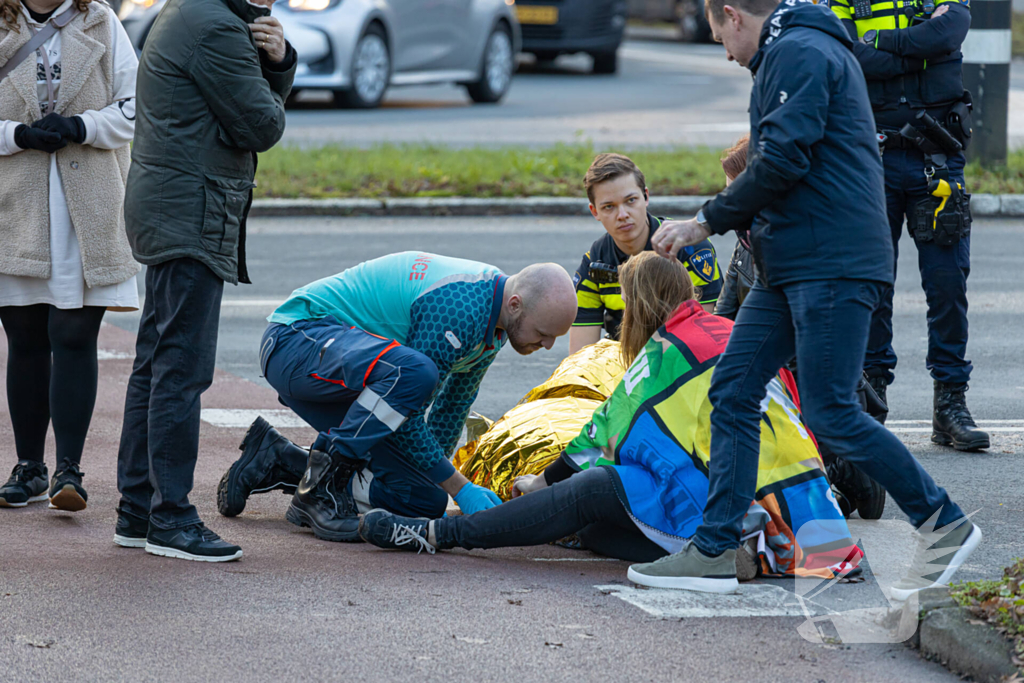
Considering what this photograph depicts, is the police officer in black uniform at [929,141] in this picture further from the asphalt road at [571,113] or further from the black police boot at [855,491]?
the asphalt road at [571,113]

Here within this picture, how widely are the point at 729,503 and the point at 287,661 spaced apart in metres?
1.34

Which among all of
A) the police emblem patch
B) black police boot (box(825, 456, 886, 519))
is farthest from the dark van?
black police boot (box(825, 456, 886, 519))

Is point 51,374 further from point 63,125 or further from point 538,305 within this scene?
point 538,305

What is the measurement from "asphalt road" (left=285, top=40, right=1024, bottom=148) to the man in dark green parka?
1022cm

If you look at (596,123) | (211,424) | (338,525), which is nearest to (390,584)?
(338,525)

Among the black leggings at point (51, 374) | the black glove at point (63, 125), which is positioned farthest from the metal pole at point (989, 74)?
the black leggings at point (51, 374)

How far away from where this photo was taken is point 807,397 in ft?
12.6

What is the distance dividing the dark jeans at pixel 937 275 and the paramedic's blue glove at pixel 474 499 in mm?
1841

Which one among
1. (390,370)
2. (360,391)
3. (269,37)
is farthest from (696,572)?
(269,37)

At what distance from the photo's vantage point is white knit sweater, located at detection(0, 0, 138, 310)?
4645 mm

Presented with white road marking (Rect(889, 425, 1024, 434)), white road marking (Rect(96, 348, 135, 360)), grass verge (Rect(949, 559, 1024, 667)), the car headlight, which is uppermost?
the car headlight

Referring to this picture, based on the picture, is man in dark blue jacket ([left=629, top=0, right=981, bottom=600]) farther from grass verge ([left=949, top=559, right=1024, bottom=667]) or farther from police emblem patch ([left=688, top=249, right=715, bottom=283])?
police emblem patch ([left=688, top=249, right=715, bottom=283])

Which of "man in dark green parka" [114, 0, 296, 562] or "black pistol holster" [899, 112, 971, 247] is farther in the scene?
"black pistol holster" [899, 112, 971, 247]

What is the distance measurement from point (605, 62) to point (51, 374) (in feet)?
60.3
